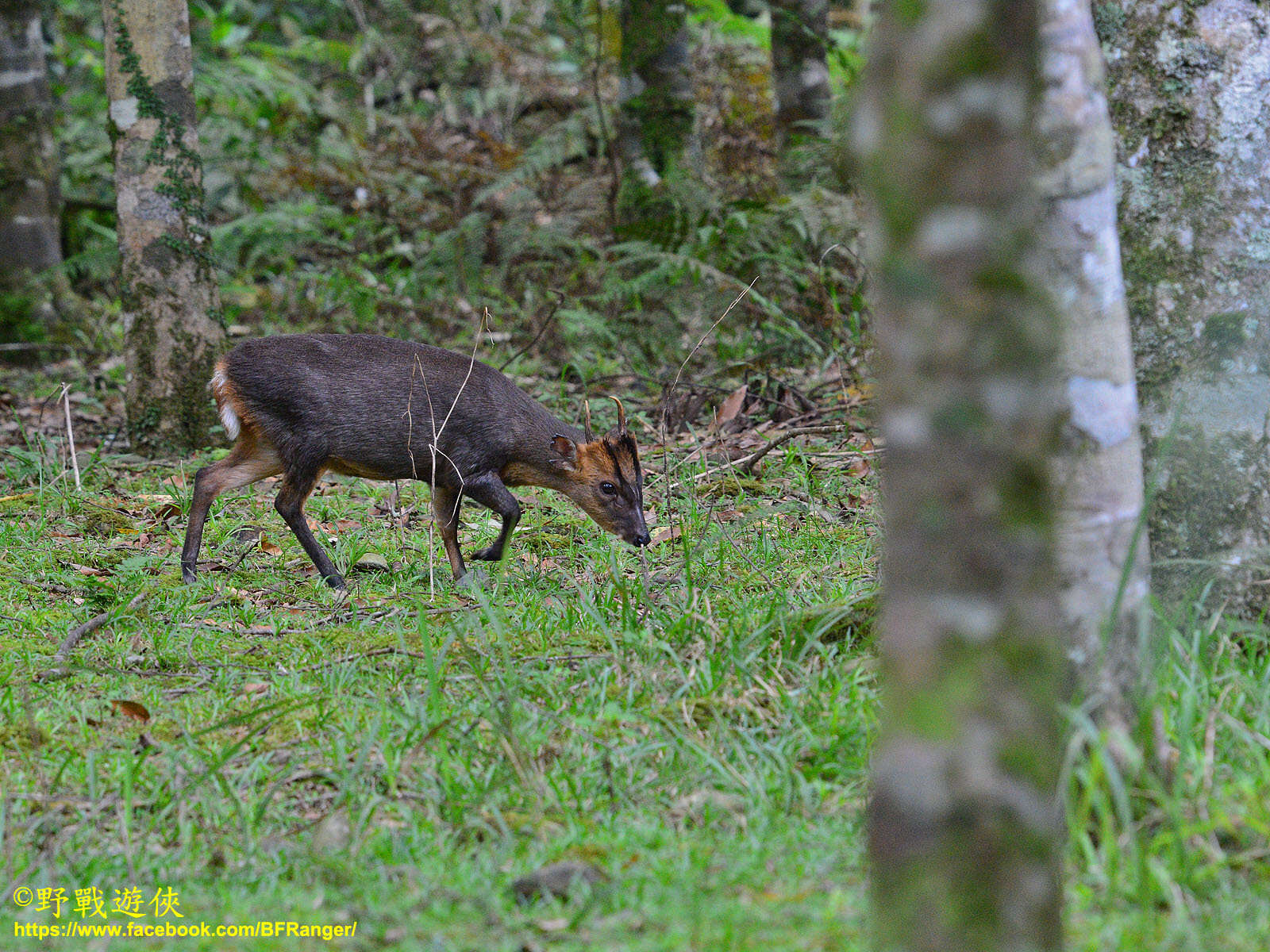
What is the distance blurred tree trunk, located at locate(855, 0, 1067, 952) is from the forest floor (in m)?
0.59

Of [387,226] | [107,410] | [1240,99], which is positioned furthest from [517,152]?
[1240,99]

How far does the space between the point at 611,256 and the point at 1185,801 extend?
7.89m

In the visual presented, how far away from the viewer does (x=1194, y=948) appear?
1.87 m

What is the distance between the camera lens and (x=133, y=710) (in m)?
3.37

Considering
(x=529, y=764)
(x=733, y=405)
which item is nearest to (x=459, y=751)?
(x=529, y=764)

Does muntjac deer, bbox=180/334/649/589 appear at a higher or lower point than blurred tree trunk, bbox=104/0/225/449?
lower

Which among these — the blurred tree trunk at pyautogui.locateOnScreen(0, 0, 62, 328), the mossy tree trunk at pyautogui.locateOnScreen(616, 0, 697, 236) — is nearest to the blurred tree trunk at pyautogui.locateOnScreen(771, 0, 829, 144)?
the mossy tree trunk at pyautogui.locateOnScreen(616, 0, 697, 236)

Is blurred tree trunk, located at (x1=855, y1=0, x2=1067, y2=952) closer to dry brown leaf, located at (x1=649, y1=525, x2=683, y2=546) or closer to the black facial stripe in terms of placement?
dry brown leaf, located at (x1=649, y1=525, x2=683, y2=546)

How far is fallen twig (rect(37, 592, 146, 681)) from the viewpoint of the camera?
11.9 ft

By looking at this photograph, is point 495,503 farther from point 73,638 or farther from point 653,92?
point 653,92

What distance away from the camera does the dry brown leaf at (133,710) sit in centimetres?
336

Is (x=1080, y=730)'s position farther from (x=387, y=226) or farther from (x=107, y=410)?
(x=387, y=226)

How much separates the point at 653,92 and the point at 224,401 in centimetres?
535

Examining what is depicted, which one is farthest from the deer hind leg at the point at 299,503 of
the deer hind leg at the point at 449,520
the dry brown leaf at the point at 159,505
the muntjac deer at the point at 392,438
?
the dry brown leaf at the point at 159,505
